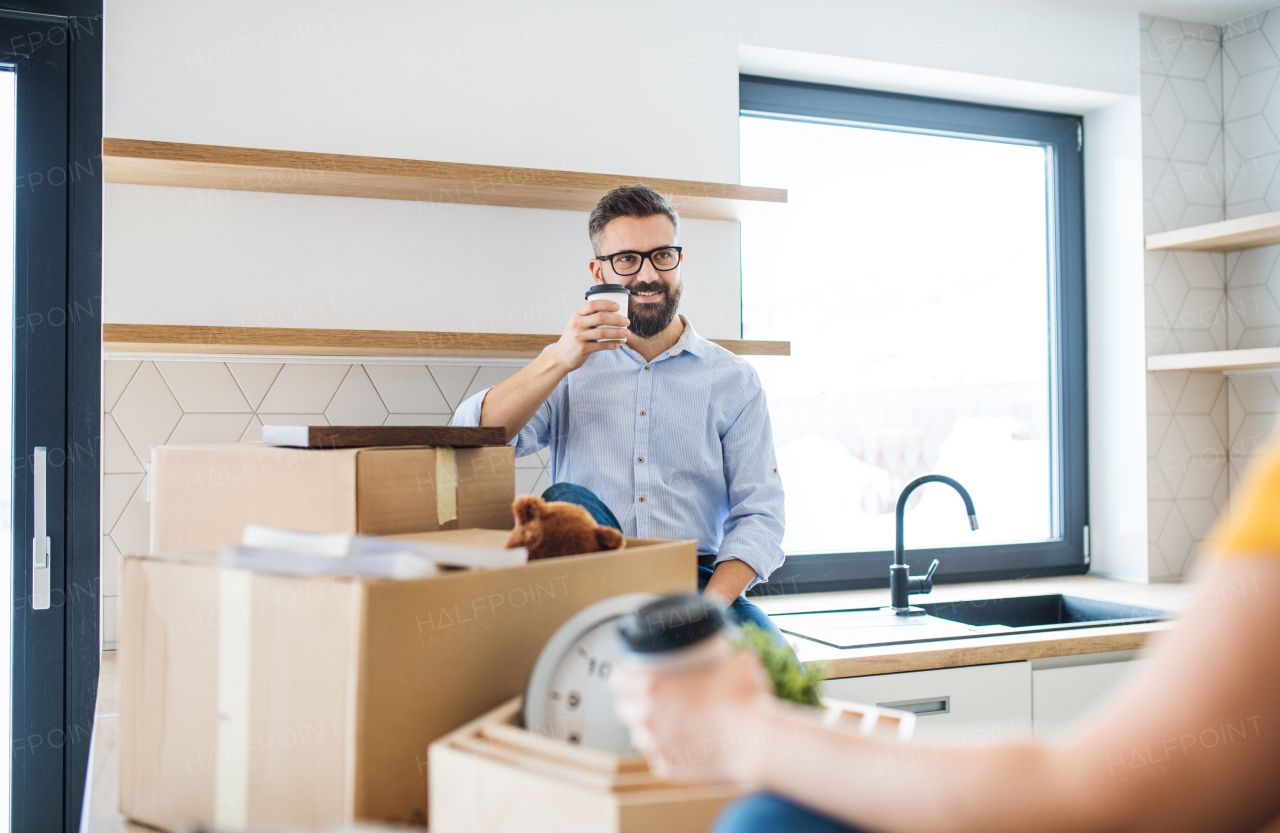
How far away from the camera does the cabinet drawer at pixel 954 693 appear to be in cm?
170

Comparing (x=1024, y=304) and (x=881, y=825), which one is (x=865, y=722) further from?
(x=1024, y=304)

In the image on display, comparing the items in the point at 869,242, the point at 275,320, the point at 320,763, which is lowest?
the point at 320,763

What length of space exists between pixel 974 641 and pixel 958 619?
1.71 ft

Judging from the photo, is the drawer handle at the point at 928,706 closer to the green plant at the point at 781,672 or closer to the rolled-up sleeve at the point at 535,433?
the rolled-up sleeve at the point at 535,433

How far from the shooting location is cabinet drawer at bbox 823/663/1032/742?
1.70 m

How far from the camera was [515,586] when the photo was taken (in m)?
0.76

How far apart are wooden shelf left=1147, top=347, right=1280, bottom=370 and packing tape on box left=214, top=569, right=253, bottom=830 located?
8.24ft

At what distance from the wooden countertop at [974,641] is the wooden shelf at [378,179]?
1.02 metres

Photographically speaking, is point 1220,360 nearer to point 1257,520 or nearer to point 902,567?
point 902,567

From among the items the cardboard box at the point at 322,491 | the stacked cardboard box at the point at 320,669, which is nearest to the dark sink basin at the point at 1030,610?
the cardboard box at the point at 322,491

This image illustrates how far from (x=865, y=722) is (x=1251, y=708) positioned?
283 millimetres

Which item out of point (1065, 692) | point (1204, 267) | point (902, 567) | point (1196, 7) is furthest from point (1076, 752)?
point (1196, 7)

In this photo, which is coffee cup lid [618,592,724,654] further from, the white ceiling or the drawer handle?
the white ceiling

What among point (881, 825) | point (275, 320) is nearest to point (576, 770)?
point (881, 825)
